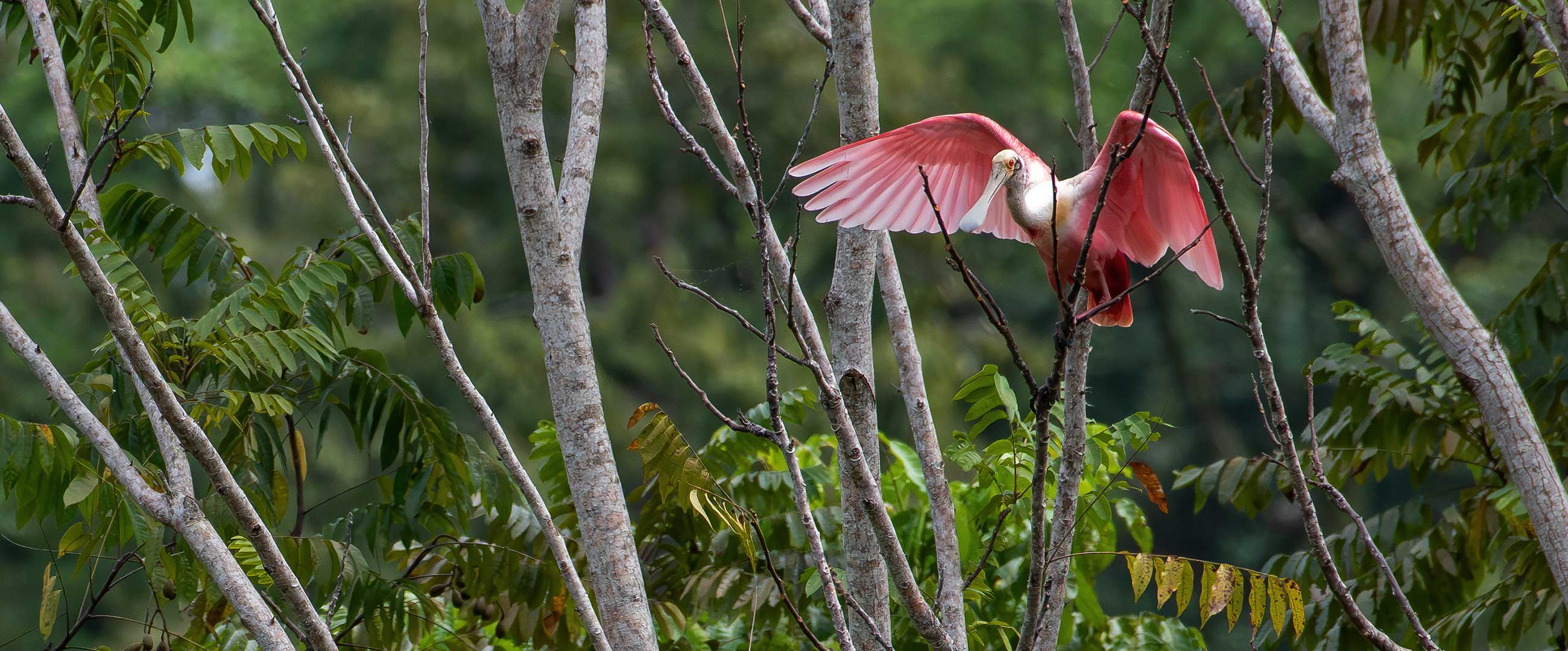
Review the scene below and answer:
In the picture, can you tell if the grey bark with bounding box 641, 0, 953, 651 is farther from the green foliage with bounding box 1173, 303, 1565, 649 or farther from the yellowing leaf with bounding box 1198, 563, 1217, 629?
the green foliage with bounding box 1173, 303, 1565, 649

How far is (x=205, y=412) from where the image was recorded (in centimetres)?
238

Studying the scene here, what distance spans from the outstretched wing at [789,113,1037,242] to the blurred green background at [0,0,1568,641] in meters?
6.27

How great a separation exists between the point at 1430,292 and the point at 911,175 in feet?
2.97

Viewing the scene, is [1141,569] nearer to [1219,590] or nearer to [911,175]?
[1219,590]

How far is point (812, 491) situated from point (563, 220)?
130 cm

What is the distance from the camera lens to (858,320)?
2102 millimetres

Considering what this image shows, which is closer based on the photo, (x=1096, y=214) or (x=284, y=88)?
(x=1096, y=214)

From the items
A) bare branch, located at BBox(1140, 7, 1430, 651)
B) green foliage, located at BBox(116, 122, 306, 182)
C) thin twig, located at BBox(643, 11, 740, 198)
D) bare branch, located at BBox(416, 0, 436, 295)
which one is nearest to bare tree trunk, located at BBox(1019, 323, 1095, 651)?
bare branch, located at BBox(1140, 7, 1430, 651)

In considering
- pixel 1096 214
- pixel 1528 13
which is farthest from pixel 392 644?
pixel 1528 13

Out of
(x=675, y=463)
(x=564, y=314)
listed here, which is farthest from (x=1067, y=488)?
(x=564, y=314)

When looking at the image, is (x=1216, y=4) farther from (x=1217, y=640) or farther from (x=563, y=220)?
(x=563, y=220)

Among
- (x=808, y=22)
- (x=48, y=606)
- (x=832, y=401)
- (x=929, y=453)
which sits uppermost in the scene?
(x=808, y=22)

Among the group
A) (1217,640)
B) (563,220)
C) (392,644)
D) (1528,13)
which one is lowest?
(1217,640)

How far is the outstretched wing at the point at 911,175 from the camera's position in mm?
2066
